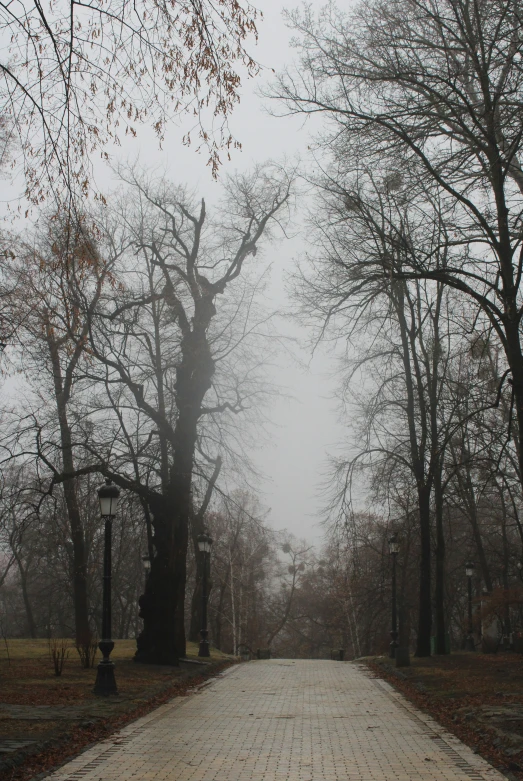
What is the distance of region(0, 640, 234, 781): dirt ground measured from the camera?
777 centimetres

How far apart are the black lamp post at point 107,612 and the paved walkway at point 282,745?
1107 mm

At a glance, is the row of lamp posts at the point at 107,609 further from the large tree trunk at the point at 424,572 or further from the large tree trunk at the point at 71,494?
the large tree trunk at the point at 424,572

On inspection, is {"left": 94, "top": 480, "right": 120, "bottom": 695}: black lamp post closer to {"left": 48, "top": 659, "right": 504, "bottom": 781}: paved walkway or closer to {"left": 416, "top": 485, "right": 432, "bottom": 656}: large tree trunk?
{"left": 48, "top": 659, "right": 504, "bottom": 781}: paved walkway

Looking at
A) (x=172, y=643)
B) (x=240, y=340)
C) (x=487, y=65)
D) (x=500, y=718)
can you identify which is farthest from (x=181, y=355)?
(x=500, y=718)

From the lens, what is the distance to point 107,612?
14.3 metres

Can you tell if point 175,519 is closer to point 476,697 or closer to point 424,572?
point 424,572

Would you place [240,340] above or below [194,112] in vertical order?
above

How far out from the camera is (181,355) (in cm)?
2203

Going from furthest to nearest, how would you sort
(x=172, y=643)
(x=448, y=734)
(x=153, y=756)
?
(x=172, y=643)
(x=448, y=734)
(x=153, y=756)

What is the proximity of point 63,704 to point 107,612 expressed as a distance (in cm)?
270

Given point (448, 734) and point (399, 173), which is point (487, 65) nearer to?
point (399, 173)

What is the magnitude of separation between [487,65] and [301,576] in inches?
2209

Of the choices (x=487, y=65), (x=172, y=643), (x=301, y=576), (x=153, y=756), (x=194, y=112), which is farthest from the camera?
(x=301, y=576)

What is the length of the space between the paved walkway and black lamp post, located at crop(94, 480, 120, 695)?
3.63ft
